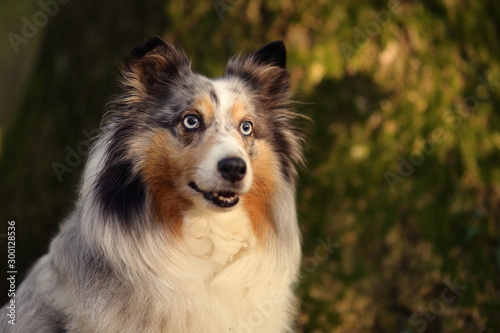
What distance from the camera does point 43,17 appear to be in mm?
6652

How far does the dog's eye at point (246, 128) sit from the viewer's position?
3.47 meters

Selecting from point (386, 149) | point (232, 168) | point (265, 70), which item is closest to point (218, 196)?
point (232, 168)

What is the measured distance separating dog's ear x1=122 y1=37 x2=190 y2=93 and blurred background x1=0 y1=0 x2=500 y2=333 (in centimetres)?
162

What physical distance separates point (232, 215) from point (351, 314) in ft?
7.27

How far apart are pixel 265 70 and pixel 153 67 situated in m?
0.88

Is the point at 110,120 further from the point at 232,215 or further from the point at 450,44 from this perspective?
the point at 450,44

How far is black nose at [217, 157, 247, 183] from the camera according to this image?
3055 millimetres

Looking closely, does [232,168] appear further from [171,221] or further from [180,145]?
[171,221]

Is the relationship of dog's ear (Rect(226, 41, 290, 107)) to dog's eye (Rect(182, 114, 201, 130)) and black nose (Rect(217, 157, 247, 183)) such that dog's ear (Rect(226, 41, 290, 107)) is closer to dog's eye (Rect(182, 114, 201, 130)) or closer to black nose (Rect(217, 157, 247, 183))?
dog's eye (Rect(182, 114, 201, 130))

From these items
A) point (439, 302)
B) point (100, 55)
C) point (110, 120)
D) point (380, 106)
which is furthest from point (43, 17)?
point (439, 302)

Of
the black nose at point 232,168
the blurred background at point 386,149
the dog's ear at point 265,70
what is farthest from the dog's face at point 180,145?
the blurred background at point 386,149

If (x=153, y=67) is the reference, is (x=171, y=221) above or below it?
below

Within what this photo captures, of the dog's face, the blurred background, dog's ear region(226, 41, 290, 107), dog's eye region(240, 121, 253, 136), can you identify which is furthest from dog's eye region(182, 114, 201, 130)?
the blurred background

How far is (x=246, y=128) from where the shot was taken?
3.51 meters
